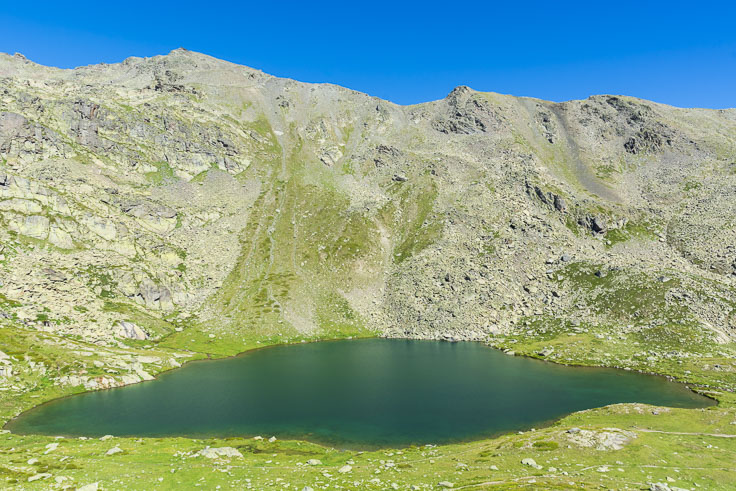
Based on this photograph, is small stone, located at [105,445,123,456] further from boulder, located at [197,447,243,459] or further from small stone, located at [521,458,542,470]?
small stone, located at [521,458,542,470]

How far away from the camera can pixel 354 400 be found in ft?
220

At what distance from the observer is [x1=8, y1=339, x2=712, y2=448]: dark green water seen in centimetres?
5409

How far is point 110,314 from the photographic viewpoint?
105375 millimetres

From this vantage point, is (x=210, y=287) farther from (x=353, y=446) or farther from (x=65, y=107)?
(x=65, y=107)

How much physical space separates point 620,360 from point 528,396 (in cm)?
3942

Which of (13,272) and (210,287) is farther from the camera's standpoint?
(210,287)

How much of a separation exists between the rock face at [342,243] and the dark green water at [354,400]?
1558 cm

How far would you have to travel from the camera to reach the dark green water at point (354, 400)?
54.1m

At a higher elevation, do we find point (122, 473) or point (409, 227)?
point (409, 227)

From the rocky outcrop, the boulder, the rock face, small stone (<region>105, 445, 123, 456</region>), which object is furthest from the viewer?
the rock face

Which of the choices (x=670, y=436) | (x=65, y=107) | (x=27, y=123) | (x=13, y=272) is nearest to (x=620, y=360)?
(x=670, y=436)

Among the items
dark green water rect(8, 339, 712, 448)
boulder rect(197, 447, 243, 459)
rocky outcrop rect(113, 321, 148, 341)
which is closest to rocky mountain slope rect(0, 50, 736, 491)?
rocky outcrop rect(113, 321, 148, 341)

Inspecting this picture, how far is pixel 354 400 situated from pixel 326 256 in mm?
96434

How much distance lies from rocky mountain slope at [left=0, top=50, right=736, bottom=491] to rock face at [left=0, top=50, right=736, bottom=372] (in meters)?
0.71
